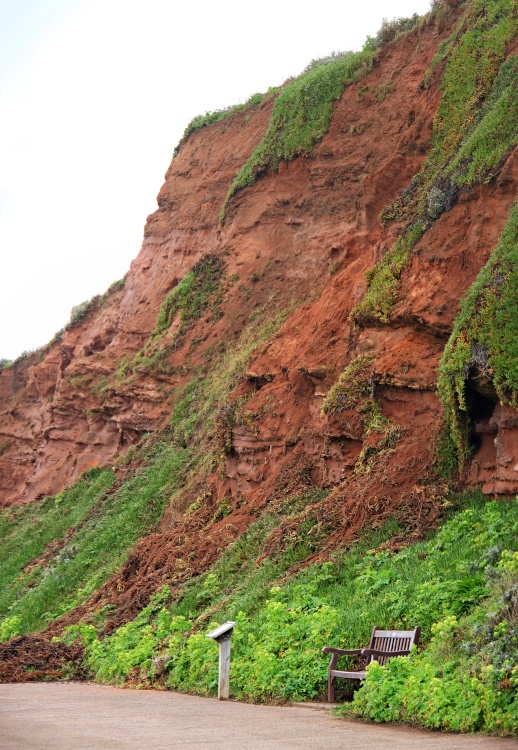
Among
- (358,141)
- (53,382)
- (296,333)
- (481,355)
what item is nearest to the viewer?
(481,355)

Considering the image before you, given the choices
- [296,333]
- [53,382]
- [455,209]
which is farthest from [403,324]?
[53,382]

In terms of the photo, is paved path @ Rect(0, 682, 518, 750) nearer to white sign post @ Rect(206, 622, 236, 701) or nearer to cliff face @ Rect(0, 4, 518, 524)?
white sign post @ Rect(206, 622, 236, 701)

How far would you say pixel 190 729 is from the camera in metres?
8.31

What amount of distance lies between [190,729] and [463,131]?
14202mm

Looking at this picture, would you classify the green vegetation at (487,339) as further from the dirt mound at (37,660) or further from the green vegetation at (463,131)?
the dirt mound at (37,660)

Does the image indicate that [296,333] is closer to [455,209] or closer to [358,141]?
[455,209]

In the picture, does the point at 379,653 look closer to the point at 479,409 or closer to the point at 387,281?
the point at 479,409

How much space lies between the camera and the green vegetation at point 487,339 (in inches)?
486

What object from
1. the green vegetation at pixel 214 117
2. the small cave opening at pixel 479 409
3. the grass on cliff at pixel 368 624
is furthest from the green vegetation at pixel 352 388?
the green vegetation at pixel 214 117

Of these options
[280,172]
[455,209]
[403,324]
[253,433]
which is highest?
[280,172]

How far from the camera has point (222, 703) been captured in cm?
1070

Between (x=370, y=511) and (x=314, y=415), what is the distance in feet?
13.8

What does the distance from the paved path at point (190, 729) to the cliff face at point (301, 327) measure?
14.8ft

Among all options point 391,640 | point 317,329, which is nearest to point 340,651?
point 391,640
